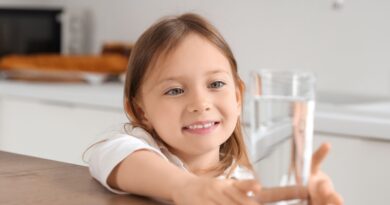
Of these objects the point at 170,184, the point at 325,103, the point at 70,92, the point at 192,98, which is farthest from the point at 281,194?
the point at 70,92

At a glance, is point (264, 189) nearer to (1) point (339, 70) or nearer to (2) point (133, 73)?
(2) point (133, 73)

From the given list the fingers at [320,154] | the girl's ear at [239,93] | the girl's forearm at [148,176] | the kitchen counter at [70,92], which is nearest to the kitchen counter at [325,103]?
the kitchen counter at [70,92]

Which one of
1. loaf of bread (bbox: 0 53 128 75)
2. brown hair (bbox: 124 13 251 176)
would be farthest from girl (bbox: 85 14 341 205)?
loaf of bread (bbox: 0 53 128 75)

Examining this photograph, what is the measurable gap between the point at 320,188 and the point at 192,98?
28 centimetres

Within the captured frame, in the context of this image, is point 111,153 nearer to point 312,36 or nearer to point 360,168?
point 360,168

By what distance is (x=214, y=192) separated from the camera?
749mm

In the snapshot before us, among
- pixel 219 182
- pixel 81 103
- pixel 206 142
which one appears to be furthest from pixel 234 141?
pixel 81 103

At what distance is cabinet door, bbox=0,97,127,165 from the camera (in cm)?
259

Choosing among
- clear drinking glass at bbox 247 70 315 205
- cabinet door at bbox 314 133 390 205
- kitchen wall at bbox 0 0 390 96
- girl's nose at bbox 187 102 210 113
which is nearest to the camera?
clear drinking glass at bbox 247 70 315 205

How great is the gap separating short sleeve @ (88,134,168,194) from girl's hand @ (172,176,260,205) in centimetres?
11

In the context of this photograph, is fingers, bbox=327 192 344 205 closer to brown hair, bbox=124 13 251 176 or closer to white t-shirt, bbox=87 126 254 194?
white t-shirt, bbox=87 126 254 194

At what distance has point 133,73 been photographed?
41.4 inches

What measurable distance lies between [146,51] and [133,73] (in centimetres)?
4

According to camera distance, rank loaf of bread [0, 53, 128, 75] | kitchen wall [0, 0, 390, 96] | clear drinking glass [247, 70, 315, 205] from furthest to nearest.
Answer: loaf of bread [0, 53, 128, 75]
kitchen wall [0, 0, 390, 96]
clear drinking glass [247, 70, 315, 205]
